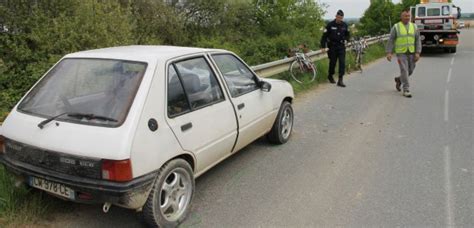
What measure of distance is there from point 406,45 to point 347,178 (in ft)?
19.0

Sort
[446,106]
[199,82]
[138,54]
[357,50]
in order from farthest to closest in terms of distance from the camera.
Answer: [357,50]
[446,106]
[199,82]
[138,54]

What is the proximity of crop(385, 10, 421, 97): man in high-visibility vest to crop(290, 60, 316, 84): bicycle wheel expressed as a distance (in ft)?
7.82

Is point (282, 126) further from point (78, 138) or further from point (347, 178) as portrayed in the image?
point (78, 138)

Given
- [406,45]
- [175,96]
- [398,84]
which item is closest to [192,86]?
[175,96]

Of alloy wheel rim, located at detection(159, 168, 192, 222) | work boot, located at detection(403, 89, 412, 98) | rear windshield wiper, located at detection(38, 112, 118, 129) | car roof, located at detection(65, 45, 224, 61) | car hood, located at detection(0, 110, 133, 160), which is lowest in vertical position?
work boot, located at detection(403, 89, 412, 98)

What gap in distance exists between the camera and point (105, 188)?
295 cm

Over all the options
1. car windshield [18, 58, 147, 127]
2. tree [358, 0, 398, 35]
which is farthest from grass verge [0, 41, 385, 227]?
tree [358, 0, 398, 35]

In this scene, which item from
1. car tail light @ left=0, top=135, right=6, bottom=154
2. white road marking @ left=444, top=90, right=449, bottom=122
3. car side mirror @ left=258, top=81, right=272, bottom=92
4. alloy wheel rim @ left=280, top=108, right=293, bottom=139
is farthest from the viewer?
white road marking @ left=444, top=90, right=449, bottom=122

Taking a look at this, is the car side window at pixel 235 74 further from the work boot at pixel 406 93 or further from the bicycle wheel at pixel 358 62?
the bicycle wheel at pixel 358 62

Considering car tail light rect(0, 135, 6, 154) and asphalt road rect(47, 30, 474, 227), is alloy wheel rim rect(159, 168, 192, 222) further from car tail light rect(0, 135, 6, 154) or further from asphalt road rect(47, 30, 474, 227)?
car tail light rect(0, 135, 6, 154)

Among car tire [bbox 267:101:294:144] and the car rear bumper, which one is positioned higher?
the car rear bumper

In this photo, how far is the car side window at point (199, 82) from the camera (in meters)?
3.79

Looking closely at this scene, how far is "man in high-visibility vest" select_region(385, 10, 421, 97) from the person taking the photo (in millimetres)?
9227

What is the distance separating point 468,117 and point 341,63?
3.97 metres
